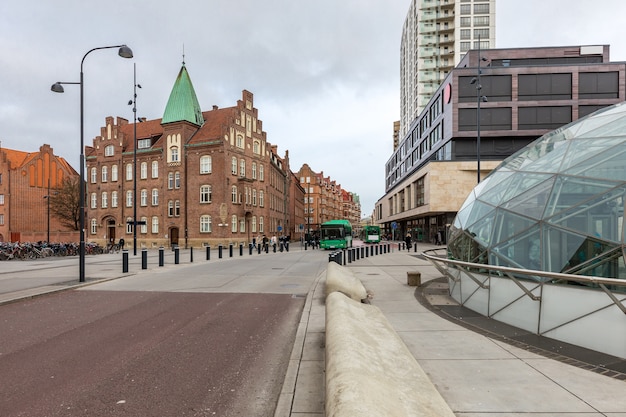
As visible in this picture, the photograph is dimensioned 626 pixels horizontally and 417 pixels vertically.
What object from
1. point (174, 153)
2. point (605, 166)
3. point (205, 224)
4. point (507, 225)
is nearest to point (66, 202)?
point (174, 153)

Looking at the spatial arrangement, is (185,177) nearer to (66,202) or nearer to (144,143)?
(144,143)

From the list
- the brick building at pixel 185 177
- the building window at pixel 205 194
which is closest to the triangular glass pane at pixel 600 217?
the brick building at pixel 185 177

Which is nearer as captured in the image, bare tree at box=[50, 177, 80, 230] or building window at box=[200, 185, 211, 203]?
building window at box=[200, 185, 211, 203]

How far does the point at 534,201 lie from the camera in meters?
7.22

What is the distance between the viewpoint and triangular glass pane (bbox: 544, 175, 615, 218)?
620 cm

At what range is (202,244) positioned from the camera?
135ft

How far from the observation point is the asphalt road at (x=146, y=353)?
3.84 m

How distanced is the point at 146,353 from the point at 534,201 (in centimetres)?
765

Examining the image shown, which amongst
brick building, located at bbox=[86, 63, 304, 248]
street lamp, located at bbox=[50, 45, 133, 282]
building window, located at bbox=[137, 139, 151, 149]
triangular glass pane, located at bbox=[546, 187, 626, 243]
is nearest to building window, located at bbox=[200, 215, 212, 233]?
brick building, located at bbox=[86, 63, 304, 248]

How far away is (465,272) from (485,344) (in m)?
2.94

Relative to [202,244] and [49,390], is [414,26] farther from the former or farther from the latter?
[49,390]

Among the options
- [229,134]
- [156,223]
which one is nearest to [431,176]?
[229,134]

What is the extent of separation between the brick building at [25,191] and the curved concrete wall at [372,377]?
64.5 meters

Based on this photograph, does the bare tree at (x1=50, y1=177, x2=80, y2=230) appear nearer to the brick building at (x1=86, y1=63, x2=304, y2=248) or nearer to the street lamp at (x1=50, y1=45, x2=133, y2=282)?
the brick building at (x1=86, y1=63, x2=304, y2=248)
